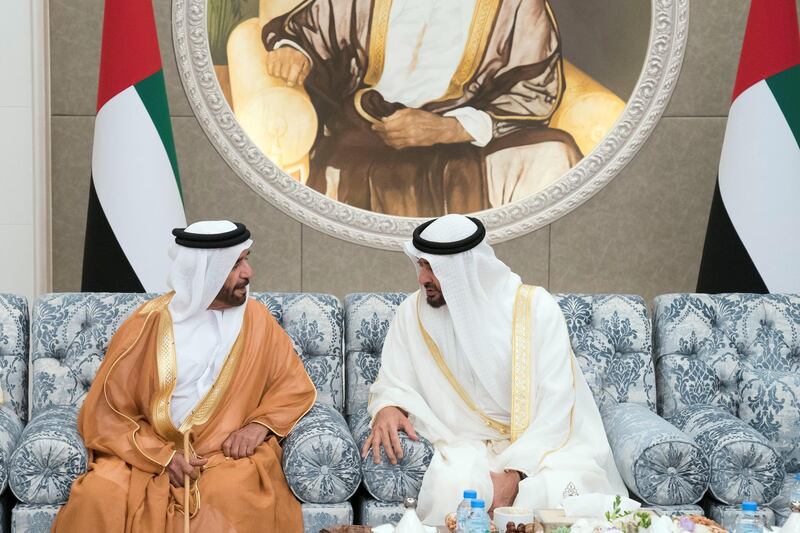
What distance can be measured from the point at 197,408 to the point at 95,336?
69cm

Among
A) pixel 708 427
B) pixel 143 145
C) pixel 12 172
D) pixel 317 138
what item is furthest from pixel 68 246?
pixel 708 427

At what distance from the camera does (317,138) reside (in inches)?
219

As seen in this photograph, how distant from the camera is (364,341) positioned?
13.9ft

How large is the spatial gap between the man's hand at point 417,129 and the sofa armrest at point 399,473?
7.99 feet

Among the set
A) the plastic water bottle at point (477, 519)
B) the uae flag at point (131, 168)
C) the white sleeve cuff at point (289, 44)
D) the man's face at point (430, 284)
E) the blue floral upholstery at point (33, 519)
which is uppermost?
the white sleeve cuff at point (289, 44)

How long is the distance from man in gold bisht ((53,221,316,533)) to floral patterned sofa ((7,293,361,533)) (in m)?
0.08

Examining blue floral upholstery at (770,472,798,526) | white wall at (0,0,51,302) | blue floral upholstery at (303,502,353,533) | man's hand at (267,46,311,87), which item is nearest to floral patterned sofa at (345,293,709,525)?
blue floral upholstery at (303,502,353,533)

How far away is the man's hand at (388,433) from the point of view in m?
3.53

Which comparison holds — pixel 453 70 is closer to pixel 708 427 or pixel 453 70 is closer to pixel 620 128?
pixel 620 128

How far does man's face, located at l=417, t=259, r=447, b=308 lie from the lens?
3807mm

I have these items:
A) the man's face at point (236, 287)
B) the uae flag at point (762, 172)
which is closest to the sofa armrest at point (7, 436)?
the man's face at point (236, 287)

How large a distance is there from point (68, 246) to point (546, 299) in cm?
296

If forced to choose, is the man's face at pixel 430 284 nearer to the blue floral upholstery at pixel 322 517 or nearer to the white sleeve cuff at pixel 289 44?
the blue floral upholstery at pixel 322 517

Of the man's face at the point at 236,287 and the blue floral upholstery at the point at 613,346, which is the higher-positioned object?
the man's face at the point at 236,287
